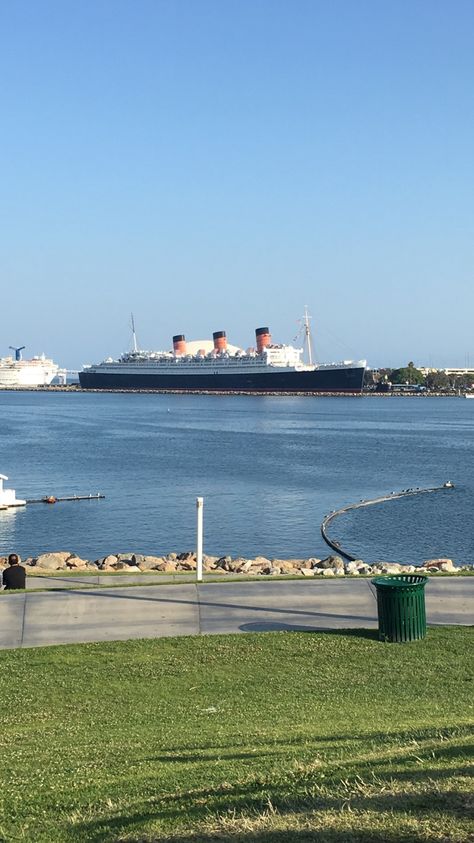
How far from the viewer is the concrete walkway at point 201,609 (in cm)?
924

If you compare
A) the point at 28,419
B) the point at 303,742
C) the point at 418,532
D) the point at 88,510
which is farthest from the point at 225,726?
the point at 28,419

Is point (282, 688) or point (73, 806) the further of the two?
point (282, 688)

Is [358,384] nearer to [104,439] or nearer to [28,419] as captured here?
[28,419]

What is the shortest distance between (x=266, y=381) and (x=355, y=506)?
340ft

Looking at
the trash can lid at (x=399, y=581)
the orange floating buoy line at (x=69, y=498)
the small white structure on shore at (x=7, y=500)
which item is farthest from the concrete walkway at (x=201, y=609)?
the orange floating buoy line at (x=69, y=498)

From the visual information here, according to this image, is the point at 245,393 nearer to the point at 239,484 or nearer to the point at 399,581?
the point at 239,484

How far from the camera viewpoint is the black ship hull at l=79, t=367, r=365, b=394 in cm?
13538

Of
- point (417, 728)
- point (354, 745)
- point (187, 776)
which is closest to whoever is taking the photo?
point (187, 776)

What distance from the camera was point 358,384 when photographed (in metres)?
137

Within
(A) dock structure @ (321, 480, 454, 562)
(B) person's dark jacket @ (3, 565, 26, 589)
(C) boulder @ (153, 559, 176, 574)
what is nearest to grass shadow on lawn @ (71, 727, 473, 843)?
(B) person's dark jacket @ (3, 565, 26, 589)

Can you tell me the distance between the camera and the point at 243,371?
137000mm

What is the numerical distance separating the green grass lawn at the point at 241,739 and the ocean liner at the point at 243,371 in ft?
415

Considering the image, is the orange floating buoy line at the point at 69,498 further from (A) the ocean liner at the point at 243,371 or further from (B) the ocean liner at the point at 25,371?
(B) the ocean liner at the point at 25,371

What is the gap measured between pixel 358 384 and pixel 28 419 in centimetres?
6314
